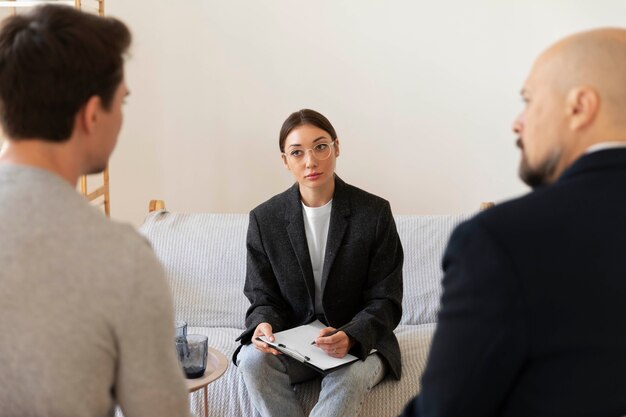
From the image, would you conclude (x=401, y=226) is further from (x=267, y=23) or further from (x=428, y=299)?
(x=267, y=23)

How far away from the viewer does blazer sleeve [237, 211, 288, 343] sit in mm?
2383

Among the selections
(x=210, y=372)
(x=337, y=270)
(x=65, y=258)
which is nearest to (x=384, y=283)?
(x=337, y=270)

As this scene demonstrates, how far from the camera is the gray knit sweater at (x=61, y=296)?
3.38ft

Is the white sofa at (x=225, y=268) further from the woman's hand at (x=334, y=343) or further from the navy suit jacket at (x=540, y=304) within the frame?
the navy suit jacket at (x=540, y=304)

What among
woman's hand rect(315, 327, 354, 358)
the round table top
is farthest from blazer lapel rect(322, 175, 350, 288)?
the round table top

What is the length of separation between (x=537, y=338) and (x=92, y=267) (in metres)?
0.65

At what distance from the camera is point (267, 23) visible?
10.7 ft

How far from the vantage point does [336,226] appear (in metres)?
2.40

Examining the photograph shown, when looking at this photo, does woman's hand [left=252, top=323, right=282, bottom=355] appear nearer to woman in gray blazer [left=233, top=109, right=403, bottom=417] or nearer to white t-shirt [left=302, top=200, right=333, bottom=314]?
woman in gray blazer [left=233, top=109, right=403, bottom=417]

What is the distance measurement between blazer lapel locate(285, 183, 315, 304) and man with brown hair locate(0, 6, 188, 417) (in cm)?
128

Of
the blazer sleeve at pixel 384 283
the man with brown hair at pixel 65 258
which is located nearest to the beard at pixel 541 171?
the man with brown hair at pixel 65 258

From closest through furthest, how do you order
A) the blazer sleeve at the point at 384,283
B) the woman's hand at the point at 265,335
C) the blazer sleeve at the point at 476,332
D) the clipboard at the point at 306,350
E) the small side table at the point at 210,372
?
the blazer sleeve at the point at 476,332 < the small side table at the point at 210,372 < the clipboard at the point at 306,350 < the woman's hand at the point at 265,335 < the blazer sleeve at the point at 384,283

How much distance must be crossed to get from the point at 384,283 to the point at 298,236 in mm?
334

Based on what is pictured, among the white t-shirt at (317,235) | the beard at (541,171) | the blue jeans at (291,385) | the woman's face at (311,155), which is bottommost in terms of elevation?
the blue jeans at (291,385)
